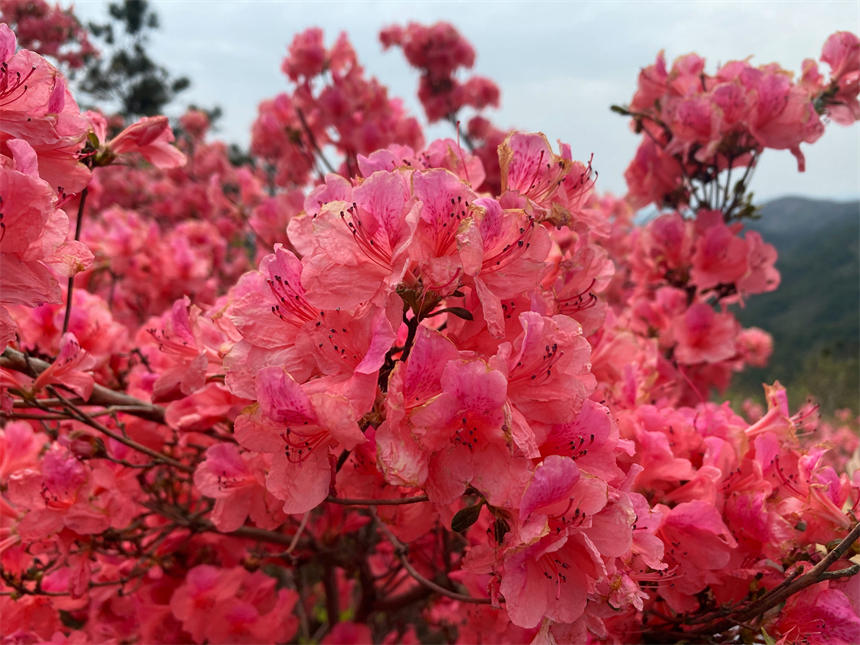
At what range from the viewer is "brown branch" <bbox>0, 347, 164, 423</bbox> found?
1268 mm

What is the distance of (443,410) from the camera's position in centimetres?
83

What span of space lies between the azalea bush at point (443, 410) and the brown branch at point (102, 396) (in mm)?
13

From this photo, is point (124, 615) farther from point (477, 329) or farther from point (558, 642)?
point (477, 329)

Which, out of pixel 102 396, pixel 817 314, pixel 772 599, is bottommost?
pixel 817 314

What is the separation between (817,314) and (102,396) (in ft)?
74.4

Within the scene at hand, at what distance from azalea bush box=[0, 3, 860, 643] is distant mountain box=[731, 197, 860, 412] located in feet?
27.7

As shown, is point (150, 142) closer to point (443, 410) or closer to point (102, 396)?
point (102, 396)

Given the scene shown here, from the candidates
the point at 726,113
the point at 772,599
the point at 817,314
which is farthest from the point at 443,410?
the point at 817,314

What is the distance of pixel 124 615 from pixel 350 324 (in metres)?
1.59

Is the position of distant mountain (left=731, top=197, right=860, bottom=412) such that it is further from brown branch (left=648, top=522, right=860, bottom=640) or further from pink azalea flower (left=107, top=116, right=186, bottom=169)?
pink azalea flower (left=107, top=116, right=186, bottom=169)

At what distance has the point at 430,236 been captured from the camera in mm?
918

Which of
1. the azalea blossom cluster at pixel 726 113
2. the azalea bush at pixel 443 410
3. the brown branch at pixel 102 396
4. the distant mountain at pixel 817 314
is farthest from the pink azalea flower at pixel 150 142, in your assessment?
the distant mountain at pixel 817 314

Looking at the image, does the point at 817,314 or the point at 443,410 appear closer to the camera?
the point at 443,410

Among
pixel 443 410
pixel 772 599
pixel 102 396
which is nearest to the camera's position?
pixel 443 410
